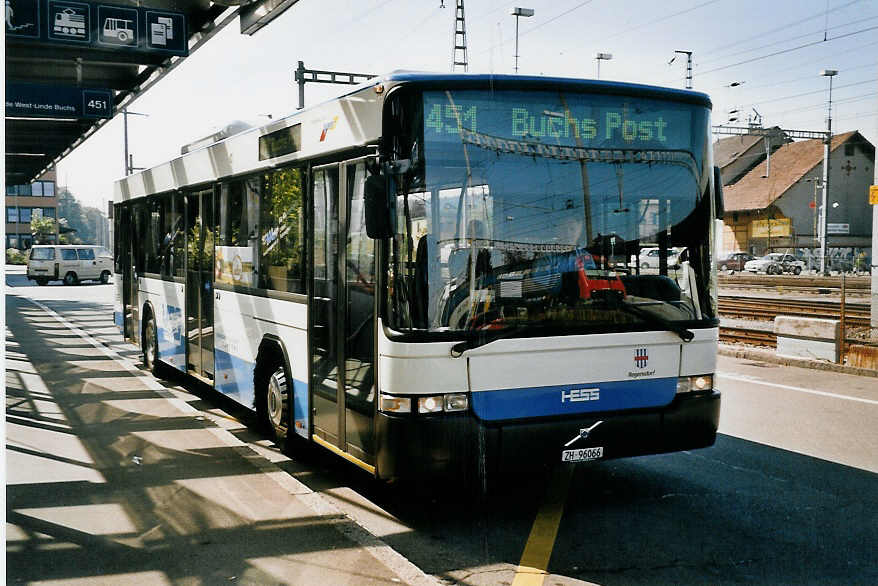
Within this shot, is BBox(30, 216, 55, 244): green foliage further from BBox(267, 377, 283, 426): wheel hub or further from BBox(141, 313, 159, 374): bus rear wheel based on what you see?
BBox(267, 377, 283, 426): wheel hub

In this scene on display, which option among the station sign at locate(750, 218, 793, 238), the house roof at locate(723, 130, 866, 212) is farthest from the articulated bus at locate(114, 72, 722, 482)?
the house roof at locate(723, 130, 866, 212)

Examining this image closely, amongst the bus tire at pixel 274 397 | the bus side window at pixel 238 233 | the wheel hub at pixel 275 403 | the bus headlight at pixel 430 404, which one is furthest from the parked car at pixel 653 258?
the bus side window at pixel 238 233

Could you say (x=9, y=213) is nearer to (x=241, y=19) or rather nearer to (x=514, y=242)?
(x=241, y=19)

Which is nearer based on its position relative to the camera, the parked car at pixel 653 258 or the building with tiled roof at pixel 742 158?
the parked car at pixel 653 258

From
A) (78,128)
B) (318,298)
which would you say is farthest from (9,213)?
(318,298)

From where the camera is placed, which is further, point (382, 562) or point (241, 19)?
point (241, 19)

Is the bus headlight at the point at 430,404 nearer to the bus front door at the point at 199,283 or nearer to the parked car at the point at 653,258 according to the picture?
the parked car at the point at 653,258

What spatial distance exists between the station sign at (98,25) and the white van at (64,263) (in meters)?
35.3

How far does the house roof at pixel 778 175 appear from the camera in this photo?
68125 millimetres

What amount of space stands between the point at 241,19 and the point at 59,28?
286 centimetres

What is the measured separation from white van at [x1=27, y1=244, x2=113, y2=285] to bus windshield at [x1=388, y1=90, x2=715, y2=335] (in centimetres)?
4432

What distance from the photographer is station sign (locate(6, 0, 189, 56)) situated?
1270cm

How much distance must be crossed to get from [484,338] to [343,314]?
130 cm

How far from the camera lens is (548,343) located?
565cm
